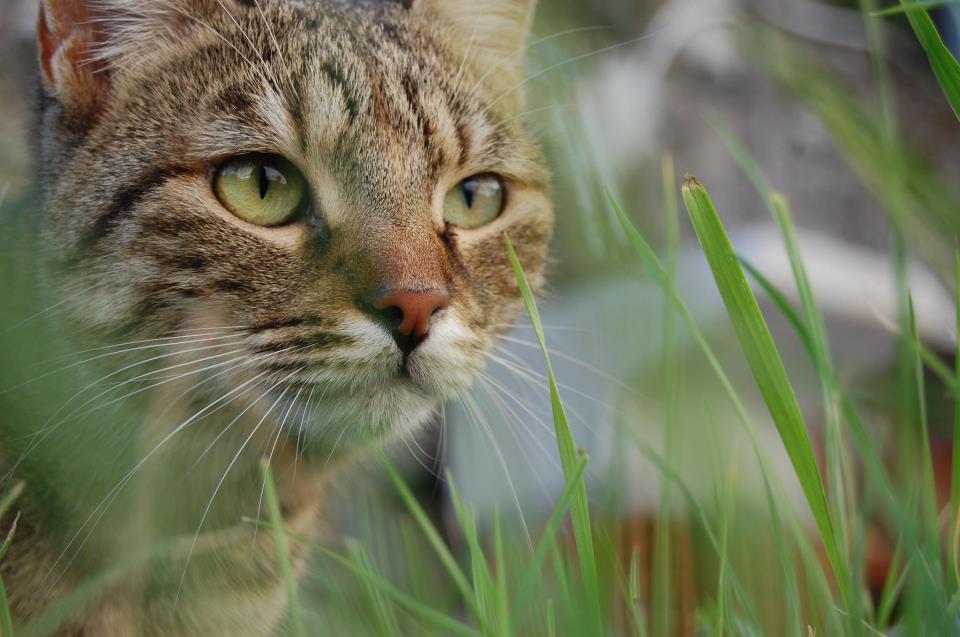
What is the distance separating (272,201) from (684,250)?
1481 mm

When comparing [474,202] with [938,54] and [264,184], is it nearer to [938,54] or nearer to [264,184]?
[264,184]

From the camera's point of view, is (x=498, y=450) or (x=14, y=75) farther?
(x=14, y=75)

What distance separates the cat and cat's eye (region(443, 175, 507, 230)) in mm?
34

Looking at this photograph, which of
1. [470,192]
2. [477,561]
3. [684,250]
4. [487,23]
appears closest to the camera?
[477,561]

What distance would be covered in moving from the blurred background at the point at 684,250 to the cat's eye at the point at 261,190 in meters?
0.34

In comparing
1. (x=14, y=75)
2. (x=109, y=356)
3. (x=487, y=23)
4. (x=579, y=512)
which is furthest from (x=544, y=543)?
(x=14, y=75)

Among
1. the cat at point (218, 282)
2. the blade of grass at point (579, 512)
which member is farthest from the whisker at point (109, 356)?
the blade of grass at point (579, 512)

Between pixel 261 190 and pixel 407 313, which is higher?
pixel 261 190

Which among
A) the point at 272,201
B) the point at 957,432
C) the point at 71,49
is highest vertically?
the point at 71,49

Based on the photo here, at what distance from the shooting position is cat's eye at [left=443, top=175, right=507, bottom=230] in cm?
125

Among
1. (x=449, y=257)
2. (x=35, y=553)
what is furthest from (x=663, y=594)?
(x=35, y=553)

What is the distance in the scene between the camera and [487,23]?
1.49m

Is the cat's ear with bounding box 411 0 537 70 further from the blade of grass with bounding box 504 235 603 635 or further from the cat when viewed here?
the blade of grass with bounding box 504 235 603 635

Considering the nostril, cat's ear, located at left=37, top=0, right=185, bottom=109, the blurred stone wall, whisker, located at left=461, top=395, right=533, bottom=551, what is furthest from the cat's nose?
the blurred stone wall
